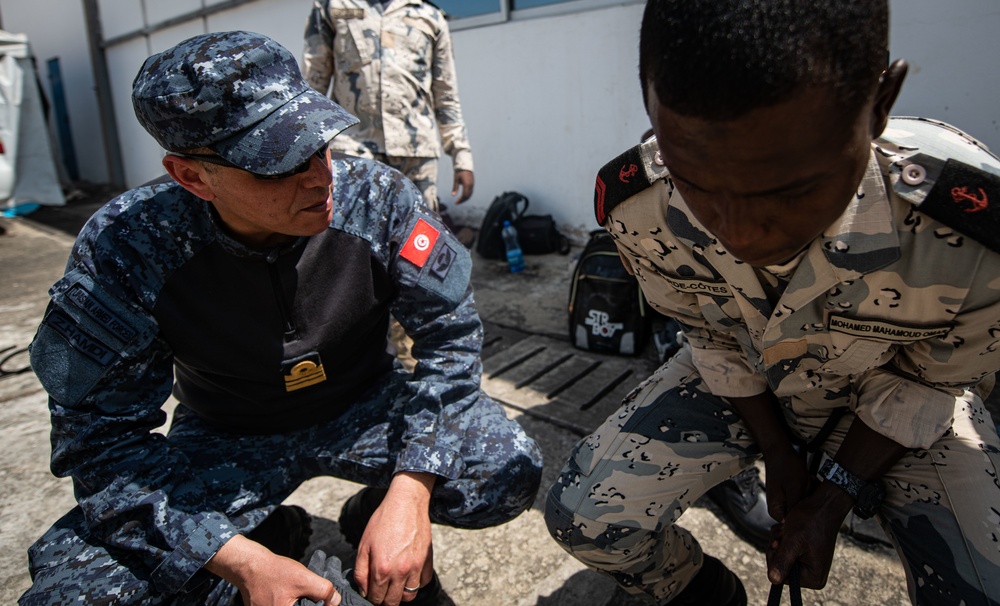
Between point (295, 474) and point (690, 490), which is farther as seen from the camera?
point (295, 474)

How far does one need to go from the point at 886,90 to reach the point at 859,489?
27.9 inches

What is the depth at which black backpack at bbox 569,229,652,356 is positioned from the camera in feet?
9.53

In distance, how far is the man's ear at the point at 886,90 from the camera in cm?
90

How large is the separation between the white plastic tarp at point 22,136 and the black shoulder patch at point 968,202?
→ 370 inches

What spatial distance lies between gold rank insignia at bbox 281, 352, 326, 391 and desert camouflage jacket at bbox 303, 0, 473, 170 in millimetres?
1526

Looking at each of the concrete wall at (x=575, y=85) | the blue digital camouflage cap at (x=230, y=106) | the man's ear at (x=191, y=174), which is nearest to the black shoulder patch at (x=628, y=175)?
the blue digital camouflage cap at (x=230, y=106)

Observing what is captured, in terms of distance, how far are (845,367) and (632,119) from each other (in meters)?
3.11

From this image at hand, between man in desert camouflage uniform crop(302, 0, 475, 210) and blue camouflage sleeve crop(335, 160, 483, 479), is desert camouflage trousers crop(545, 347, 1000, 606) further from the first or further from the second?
man in desert camouflage uniform crop(302, 0, 475, 210)

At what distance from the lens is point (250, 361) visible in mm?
1539

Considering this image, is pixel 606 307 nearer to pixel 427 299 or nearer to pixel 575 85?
pixel 427 299

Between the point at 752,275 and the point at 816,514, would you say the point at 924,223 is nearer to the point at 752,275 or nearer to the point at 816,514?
the point at 752,275

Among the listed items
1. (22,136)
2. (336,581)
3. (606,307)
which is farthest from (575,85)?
(22,136)

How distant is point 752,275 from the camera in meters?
1.23

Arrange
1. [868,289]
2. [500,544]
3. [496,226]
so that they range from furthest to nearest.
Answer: [496,226]
[500,544]
[868,289]
